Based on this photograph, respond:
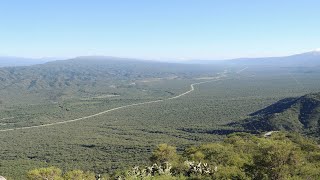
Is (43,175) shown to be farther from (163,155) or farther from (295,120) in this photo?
(295,120)

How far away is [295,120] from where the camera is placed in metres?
92.5

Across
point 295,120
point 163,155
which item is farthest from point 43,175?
point 295,120

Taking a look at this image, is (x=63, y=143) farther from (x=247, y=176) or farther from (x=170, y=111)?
(x=247, y=176)

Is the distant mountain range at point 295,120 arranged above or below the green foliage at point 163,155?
below

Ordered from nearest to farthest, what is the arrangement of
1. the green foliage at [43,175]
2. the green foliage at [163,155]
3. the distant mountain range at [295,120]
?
the green foliage at [43,175]
the green foliage at [163,155]
the distant mountain range at [295,120]

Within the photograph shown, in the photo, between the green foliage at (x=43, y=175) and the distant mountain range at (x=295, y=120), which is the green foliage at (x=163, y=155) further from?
the distant mountain range at (x=295, y=120)

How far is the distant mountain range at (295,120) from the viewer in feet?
287

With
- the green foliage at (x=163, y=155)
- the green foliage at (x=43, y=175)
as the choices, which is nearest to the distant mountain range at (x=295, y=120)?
the green foliage at (x=163, y=155)

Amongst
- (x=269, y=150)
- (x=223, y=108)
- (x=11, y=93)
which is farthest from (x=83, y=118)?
(x=269, y=150)

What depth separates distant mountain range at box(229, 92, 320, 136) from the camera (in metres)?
87.5

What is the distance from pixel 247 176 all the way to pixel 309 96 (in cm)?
8276

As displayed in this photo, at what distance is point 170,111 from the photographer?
130 metres

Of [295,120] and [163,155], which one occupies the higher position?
[163,155]

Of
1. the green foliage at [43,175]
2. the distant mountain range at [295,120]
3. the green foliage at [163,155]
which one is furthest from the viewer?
the distant mountain range at [295,120]
